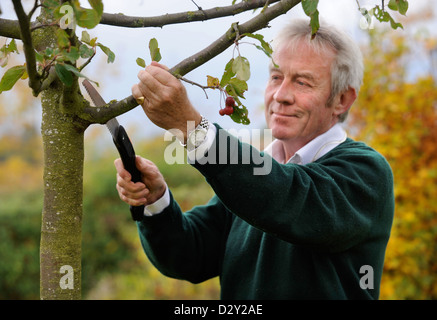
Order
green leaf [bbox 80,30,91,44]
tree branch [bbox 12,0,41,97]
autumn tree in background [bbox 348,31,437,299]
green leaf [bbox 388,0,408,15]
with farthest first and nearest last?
autumn tree in background [bbox 348,31,437,299] → green leaf [bbox 388,0,408,15] → green leaf [bbox 80,30,91,44] → tree branch [bbox 12,0,41,97]

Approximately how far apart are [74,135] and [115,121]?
0.15 m

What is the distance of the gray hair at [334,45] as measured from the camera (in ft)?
7.38

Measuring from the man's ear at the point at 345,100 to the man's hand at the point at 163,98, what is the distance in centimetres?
107

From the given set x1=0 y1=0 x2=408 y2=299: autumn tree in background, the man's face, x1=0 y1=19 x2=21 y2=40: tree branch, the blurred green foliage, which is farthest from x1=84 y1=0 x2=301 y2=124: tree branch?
the blurred green foliage

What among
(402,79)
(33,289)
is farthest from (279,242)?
(33,289)

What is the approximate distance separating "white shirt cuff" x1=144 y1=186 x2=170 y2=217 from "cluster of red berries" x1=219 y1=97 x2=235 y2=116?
78 centimetres

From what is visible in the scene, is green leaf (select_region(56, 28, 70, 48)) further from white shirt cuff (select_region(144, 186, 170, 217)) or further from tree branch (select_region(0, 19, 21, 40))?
white shirt cuff (select_region(144, 186, 170, 217))

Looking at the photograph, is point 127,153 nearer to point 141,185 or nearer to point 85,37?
point 141,185

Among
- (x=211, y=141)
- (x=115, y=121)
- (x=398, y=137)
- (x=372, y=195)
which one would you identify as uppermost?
(x=398, y=137)

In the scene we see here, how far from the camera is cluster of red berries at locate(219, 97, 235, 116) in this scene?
147 centimetres

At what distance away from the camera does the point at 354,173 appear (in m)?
1.97

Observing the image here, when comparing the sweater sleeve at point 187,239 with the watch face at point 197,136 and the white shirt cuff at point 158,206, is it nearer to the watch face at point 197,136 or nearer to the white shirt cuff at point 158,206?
the white shirt cuff at point 158,206

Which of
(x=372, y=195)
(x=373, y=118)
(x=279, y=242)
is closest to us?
(x=372, y=195)
